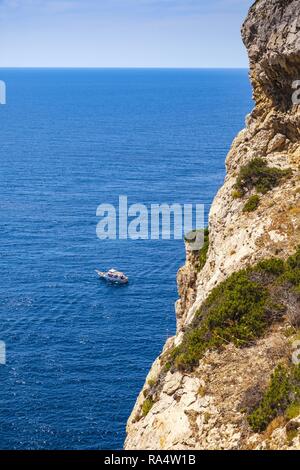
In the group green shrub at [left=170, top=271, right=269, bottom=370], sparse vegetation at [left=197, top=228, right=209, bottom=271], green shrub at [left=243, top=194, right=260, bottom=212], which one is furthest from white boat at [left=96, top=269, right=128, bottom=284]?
green shrub at [left=170, top=271, right=269, bottom=370]

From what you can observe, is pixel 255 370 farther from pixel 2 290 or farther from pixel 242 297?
pixel 2 290

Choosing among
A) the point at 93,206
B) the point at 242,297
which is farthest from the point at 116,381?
the point at 93,206

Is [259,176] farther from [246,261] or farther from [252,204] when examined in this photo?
[246,261]

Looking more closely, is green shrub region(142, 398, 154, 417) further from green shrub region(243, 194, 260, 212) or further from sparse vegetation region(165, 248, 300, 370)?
green shrub region(243, 194, 260, 212)

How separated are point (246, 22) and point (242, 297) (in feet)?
65.5

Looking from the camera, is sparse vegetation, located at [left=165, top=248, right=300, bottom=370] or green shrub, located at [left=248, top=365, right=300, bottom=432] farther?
sparse vegetation, located at [left=165, top=248, right=300, bottom=370]

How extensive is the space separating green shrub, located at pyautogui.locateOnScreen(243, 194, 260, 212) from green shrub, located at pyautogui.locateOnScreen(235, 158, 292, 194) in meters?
0.52

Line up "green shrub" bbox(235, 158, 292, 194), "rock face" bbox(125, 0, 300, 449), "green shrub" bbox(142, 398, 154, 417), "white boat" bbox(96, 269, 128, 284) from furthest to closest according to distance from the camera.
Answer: "white boat" bbox(96, 269, 128, 284), "green shrub" bbox(235, 158, 292, 194), "green shrub" bbox(142, 398, 154, 417), "rock face" bbox(125, 0, 300, 449)

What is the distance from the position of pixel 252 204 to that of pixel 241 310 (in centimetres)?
959

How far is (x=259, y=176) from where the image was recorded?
40.0 m

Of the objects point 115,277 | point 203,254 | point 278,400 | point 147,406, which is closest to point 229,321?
point 147,406

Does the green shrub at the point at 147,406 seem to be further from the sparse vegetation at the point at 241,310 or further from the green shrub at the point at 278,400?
the green shrub at the point at 278,400

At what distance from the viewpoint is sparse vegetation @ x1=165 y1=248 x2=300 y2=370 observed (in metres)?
30.4

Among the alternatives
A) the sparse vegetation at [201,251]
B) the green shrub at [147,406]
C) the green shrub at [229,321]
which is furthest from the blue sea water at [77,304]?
the green shrub at [229,321]
